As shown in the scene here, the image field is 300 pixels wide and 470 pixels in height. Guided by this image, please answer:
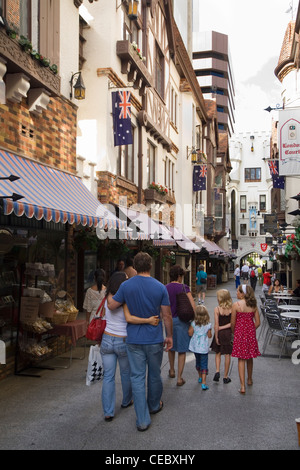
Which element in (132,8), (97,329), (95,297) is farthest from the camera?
(132,8)

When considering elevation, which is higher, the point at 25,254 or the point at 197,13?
the point at 197,13

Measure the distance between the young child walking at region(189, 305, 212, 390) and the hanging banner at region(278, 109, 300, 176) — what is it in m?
10.2

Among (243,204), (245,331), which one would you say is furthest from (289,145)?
(243,204)

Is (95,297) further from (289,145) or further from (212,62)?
(212,62)

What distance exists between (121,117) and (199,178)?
13850 mm

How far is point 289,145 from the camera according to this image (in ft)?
52.0

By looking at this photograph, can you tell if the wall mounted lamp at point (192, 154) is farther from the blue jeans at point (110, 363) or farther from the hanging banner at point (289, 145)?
the blue jeans at point (110, 363)

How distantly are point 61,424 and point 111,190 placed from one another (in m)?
7.14

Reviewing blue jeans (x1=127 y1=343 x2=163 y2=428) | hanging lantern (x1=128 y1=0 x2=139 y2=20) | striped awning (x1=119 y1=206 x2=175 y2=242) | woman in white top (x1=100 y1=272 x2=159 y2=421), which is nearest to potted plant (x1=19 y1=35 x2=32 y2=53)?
woman in white top (x1=100 y1=272 x2=159 y2=421)

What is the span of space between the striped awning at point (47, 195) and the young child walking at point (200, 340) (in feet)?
7.54

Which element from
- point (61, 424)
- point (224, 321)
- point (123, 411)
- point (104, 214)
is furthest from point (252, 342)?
point (104, 214)

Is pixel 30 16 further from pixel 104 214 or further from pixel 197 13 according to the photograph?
pixel 197 13

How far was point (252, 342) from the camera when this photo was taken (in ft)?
21.7

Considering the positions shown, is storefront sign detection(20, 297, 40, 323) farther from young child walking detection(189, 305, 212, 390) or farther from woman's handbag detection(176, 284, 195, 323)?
young child walking detection(189, 305, 212, 390)
